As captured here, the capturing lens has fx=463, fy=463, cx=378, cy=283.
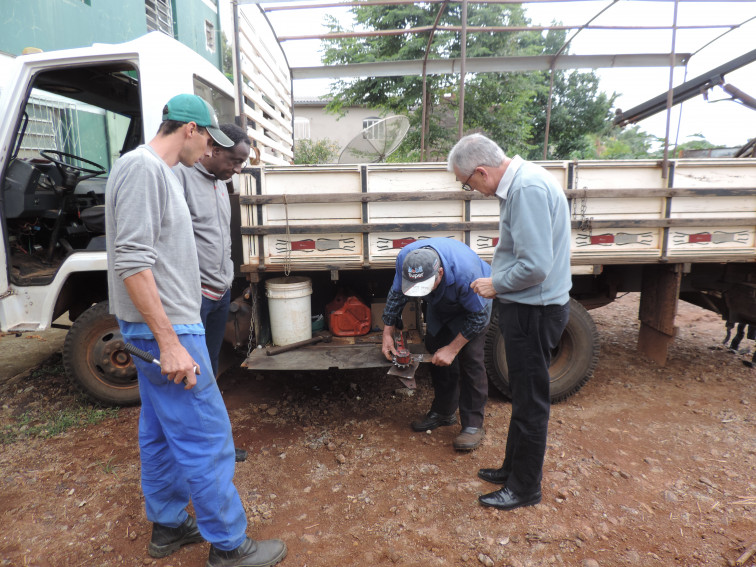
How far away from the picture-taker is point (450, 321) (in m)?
2.97

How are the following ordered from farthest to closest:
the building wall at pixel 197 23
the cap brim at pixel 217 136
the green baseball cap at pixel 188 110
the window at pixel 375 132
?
the building wall at pixel 197 23 → the window at pixel 375 132 → the cap brim at pixel 217 136 → the green baseball cap at pixel 188 110

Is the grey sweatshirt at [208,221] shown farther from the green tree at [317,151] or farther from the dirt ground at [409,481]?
the green tree at [317,151]

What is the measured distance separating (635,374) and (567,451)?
1.72m

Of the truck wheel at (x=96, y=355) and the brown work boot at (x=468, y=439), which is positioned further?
the truck wheel at (x=96, y=355)

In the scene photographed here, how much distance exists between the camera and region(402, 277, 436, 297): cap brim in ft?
8.27

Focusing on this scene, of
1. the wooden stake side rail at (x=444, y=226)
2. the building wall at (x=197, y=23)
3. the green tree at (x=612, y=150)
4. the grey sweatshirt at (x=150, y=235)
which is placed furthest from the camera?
the green tree at (x=612, y=150)

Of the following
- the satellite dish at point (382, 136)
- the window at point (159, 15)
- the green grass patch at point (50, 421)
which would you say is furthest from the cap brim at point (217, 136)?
the window at point (159, 15)

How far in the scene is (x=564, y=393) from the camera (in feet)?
11.6

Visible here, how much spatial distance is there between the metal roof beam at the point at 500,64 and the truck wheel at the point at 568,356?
9.07 ft

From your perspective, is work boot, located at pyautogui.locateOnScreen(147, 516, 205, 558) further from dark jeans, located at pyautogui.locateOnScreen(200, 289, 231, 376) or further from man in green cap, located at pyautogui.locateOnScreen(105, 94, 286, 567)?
dark jeans, located at pyautogui.locateOnScreen(200, 289, 231, 376)

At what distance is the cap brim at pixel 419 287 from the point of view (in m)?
2.52

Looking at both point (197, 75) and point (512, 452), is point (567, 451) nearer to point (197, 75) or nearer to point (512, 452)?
point (512, 452)

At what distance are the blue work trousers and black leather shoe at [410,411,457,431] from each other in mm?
1497

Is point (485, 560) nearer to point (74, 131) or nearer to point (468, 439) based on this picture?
point (468, 439)
